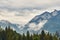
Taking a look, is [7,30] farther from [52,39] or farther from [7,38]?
[52,39]

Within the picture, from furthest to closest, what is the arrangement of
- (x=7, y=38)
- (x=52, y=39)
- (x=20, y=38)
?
(x=52, y=39), (x=20, y=38), (x=7, y=38)

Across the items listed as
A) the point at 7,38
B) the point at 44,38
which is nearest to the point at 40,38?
the point at 44,38

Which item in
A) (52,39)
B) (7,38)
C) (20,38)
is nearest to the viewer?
(7,38)

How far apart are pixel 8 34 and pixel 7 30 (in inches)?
146

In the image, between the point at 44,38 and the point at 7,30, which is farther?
the point at 44,38

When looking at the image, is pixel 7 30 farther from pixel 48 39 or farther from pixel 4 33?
pixel 48 39

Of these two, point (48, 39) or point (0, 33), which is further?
point (48, 39)

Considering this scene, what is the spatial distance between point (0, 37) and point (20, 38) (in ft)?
53.4

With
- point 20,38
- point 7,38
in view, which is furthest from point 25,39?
point 7,38

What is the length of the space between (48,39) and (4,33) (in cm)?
3622

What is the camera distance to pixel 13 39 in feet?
580

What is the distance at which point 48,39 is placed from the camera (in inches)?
7456

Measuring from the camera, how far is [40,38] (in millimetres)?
185250

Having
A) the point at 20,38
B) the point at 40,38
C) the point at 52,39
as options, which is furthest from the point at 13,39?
the point at 52,39
